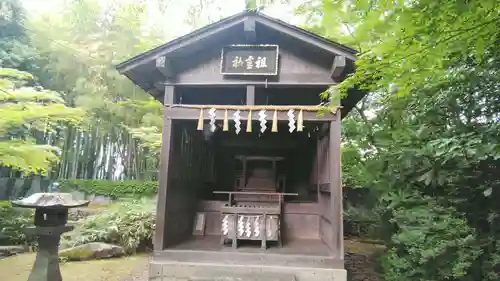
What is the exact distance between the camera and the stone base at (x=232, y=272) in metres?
5.00

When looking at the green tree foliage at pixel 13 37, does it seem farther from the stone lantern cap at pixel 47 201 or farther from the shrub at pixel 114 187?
the stone lantern cap at pixel 47 201

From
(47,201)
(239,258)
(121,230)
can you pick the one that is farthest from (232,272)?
(121,230)

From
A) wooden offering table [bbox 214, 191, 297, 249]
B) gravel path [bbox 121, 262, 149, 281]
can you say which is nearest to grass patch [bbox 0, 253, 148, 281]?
gravel path [bbox 121, 262, 149, 281]

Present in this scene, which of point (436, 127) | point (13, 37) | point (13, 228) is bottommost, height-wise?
point (13, 228)

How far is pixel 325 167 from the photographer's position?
245 inches

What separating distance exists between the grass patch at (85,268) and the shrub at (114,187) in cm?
738

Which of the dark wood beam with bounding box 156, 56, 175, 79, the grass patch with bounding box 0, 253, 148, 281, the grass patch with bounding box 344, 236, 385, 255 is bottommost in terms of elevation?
the grass patch with bounding box 0, 253, 148, 281

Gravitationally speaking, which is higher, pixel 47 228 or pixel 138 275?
pixel 47 228

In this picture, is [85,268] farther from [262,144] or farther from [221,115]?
[262,144]

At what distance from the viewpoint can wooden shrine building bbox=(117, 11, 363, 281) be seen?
5.23 metres

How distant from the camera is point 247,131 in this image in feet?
18.5

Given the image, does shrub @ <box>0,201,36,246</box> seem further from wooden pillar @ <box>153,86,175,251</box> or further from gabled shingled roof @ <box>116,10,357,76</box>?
gabled shingled roof @ <box>116,10,357,76</box>

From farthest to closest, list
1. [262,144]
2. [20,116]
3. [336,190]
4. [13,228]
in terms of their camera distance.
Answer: [13,228]
[262,144]
[20,116]
[336,190]

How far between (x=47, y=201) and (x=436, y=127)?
18.9 ft
